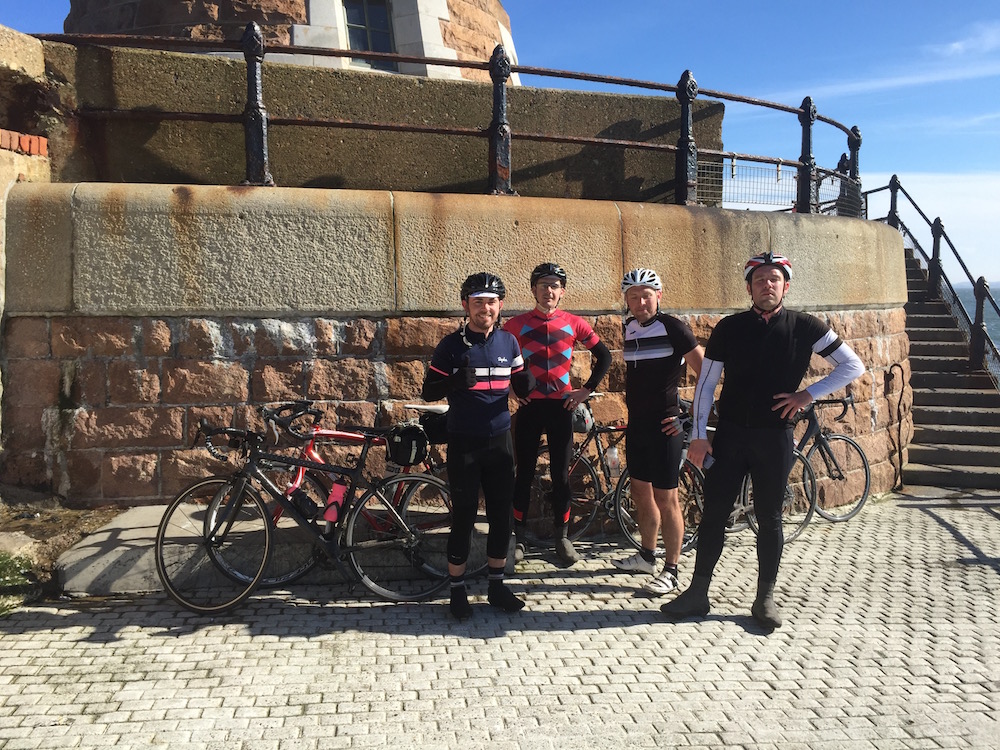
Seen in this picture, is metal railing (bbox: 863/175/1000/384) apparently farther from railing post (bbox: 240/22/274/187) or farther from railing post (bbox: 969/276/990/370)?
railing post (bbox: 240/22/274/187)

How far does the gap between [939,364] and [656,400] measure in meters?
7.42

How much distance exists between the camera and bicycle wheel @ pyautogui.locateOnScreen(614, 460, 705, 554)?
524 centimetres

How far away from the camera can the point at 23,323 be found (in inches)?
187

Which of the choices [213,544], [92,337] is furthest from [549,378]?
[92,337]

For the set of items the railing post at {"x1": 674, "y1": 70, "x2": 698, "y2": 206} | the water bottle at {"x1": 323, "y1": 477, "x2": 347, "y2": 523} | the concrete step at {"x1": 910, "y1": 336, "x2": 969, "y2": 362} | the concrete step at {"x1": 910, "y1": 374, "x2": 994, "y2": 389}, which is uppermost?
the railing post at {"x1": 674, "y1": 70, "x2": 698, "y2": 206}

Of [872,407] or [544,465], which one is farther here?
[872,407]

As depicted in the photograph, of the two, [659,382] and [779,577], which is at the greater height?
[659,382]

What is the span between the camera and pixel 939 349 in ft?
33.6

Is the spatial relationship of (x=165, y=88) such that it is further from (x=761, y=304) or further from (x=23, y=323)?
(x=761, y=304)

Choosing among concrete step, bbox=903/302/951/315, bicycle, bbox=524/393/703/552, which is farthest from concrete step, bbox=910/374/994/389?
bicycle, bbox=524/393/703/552

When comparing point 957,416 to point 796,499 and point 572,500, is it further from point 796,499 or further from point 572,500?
point 572,500

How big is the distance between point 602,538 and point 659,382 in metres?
1.60

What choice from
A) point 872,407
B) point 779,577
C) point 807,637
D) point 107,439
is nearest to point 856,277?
point 872,407

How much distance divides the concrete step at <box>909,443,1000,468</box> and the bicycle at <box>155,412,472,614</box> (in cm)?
625
